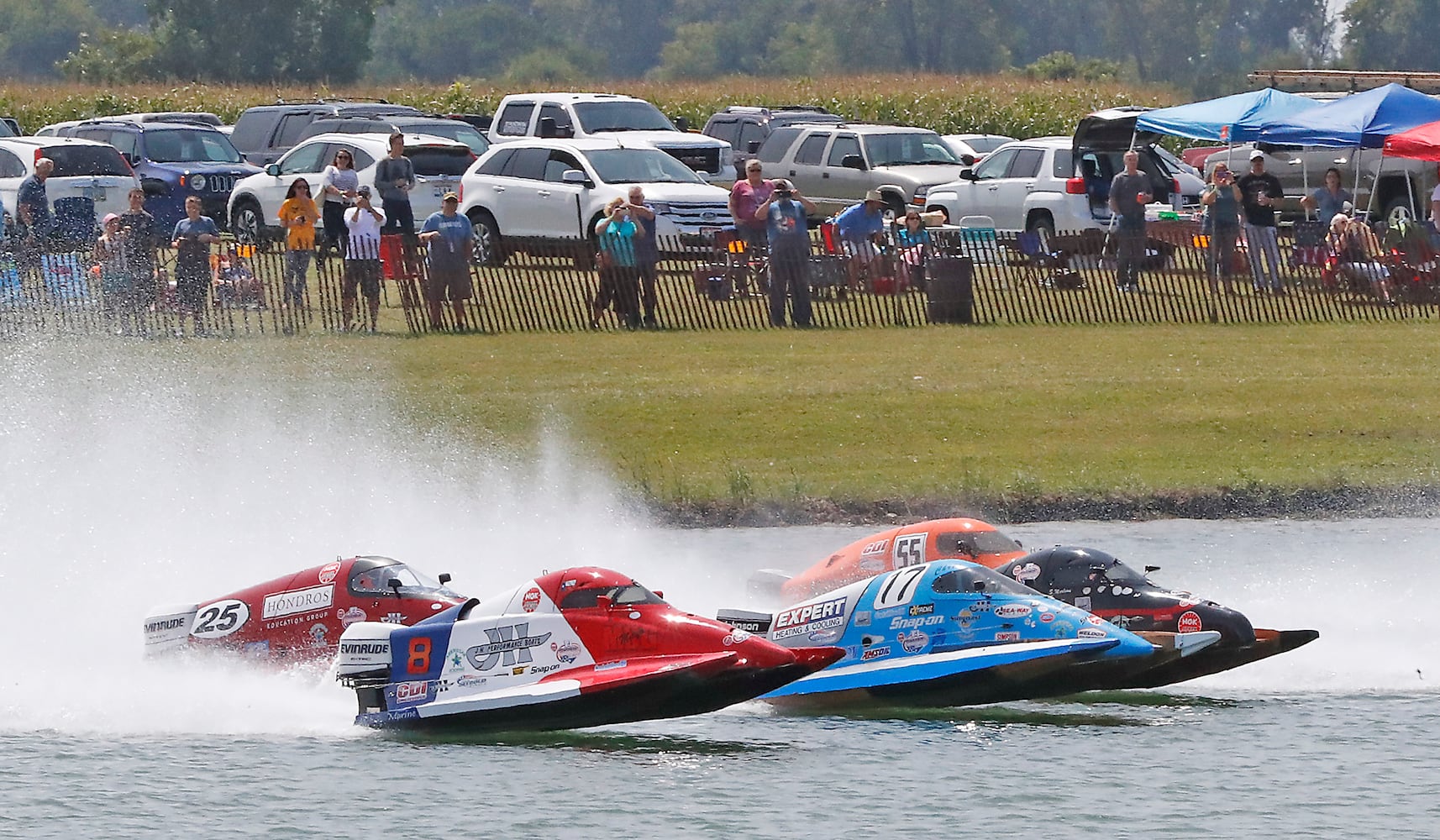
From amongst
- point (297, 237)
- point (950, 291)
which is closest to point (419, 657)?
point (297, 237)

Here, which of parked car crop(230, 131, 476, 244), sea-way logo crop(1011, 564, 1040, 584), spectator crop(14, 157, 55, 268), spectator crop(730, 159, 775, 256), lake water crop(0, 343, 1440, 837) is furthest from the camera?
parked car crop(230, 131, 476, 244)

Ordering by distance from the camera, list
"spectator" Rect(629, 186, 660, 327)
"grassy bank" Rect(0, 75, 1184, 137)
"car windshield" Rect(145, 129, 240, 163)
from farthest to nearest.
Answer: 1. "grassy bank" Rect(0, 75, 1184, 137)
2. "car windshield" Rect(145, 129, 240, 163)
3. "spectator" Rect(629, 186, 660, 327)

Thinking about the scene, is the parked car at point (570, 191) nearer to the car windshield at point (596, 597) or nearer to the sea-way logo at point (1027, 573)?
the sea-way logo at point (1027, 573)

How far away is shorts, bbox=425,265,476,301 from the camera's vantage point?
98.6ft

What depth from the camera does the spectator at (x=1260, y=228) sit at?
33031 millimetres

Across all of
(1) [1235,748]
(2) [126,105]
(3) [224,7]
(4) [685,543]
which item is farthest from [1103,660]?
(3) [224,7]

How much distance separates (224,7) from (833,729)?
78.7 metres

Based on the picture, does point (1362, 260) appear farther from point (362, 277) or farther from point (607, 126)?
point (607, 126)

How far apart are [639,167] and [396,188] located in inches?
198

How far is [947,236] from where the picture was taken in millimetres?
31578

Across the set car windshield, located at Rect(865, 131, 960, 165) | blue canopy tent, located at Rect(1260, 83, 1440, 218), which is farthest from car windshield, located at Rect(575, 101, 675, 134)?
Answer: blue canopy tent, located at Rect(1260, 83, 1440, 218)

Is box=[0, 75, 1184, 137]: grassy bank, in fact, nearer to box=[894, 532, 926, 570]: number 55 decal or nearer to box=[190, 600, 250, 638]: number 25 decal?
box=[894, 532, 926, 570]: number 55 decal

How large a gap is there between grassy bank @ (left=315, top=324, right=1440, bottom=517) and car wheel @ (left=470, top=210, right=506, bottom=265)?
2.83m

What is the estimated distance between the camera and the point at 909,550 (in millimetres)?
16672
